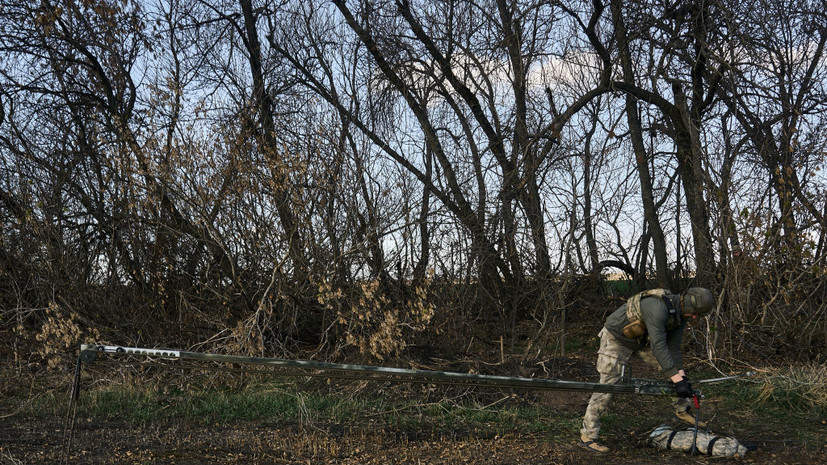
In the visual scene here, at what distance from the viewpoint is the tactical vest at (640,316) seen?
598cm

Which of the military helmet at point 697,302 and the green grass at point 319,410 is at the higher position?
the military helmet at point 697,302

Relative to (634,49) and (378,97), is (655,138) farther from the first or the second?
(378,97)

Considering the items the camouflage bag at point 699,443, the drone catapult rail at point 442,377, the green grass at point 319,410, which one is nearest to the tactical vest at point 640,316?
the drone catapult rail at point 442,377

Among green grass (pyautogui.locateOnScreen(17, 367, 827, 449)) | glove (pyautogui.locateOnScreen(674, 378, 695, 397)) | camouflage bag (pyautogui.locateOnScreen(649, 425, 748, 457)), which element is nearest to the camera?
glove (pyautogui.locateOnScreen(674, 378, 695, 397))

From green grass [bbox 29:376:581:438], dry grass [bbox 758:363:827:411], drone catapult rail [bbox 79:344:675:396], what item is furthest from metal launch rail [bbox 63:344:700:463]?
dry grass [bbox 758:363:827:411]

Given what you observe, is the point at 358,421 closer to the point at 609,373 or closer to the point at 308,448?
the point at 308,448

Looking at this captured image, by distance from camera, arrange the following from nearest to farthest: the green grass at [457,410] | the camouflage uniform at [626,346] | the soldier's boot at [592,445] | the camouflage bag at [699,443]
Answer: the camouflage uniform at [626,346] → the camouflage bag at [699,443] → the soldier's boot at [592,445] → the green grass at [457,410]

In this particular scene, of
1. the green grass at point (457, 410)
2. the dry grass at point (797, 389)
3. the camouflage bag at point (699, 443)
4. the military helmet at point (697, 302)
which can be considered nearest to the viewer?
the military helmet at point (697, 302)

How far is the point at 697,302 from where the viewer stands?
19.2 feet

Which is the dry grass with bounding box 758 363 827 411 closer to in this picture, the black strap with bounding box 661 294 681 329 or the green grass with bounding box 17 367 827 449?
the green grass with bounding box 17 367 827 449

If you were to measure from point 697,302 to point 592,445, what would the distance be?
145 cm

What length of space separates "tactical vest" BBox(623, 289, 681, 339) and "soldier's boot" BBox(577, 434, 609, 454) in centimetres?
92

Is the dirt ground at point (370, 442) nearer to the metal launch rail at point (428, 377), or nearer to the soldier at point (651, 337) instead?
the soldier at point (651, 337)

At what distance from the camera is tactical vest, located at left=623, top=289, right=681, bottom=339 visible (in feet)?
19.6
